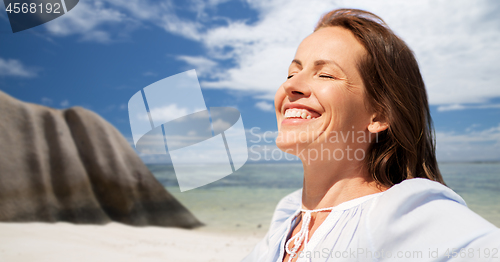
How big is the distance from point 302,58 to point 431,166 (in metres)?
0.80

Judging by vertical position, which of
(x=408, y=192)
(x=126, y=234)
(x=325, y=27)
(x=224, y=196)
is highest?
(x=325, y=27)

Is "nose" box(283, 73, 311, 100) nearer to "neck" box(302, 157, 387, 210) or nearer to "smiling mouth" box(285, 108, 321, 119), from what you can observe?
"smiling mouth" box(285, 108, 321, 119)

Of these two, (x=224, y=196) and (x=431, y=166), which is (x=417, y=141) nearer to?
(x=431, y=166)

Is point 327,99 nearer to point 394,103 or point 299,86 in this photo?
point 299,86

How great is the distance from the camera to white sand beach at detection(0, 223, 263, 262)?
4609 millimetres

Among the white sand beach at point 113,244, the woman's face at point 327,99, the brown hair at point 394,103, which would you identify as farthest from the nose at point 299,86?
the white sand beach at point 113,244

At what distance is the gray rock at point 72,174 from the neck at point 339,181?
730cm

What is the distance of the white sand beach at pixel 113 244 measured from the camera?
15.1 ft

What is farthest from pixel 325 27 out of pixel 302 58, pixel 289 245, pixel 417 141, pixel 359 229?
pixel 289 245

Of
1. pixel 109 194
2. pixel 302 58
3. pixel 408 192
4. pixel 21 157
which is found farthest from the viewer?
pixel 109 194

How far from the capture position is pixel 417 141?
1344 mm

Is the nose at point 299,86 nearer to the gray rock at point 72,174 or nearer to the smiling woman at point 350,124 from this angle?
the smiling woman at point 350,124

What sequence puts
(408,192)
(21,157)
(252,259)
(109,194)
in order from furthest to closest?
(109,194) < (21,157) < (252,259) < (408,192)

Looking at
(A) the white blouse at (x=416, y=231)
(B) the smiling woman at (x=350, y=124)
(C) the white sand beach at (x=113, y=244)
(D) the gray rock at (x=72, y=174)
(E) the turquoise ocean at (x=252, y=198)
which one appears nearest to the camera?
(A) the white blouse at (x=416, y=231)
